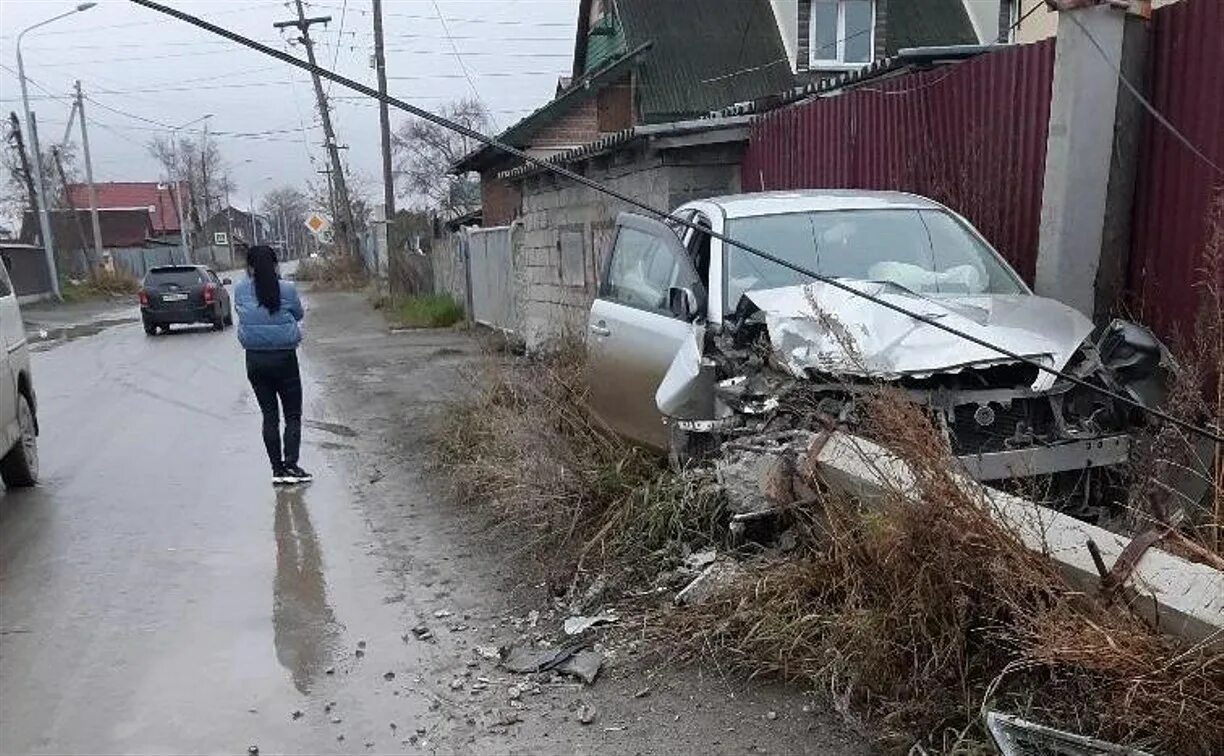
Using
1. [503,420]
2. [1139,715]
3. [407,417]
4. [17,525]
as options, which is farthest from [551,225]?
[1139,715]

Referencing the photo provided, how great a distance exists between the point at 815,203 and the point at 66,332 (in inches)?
936

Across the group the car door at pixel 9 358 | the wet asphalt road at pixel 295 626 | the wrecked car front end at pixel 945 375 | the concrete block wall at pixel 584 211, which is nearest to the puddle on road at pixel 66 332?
the concrete block wall at pixel 584 211

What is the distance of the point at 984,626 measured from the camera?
3217 mm

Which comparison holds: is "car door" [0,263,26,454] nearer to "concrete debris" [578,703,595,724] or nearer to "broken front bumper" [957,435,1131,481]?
"concrete debris" [578,703,595,724]

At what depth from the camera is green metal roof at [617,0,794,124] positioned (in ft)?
72.2

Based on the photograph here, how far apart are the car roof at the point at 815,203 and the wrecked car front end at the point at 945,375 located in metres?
0.98

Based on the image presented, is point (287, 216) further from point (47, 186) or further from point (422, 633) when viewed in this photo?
point (422, 633)

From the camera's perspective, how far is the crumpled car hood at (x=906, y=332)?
410 centimetres

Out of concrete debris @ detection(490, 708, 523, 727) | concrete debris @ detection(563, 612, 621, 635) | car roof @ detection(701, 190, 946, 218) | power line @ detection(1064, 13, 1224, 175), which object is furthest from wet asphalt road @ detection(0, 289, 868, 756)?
power line @ detection(1064, 13, 1224, 175)

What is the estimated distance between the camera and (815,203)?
19.2 feet

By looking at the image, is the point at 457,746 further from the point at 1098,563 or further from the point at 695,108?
the point at 695,108

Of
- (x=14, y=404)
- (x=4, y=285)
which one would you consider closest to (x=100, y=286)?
(x=4, y=285)

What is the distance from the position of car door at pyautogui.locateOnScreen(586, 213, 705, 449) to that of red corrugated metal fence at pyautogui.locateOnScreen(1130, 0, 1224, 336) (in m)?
2.29

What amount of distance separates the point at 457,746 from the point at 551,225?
10864 millimetres
